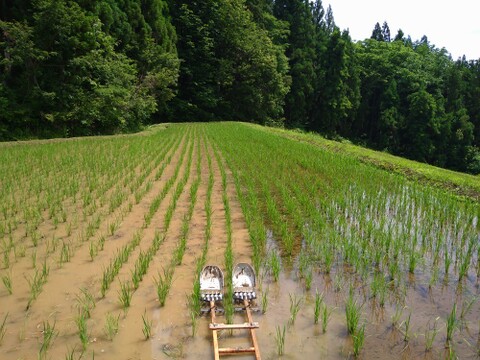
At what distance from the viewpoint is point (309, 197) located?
6934mm

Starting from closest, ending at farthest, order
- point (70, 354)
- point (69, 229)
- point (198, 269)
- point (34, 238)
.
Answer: point (70, 354) → point (198, 269) → point (34, 238) → point (69, 229)

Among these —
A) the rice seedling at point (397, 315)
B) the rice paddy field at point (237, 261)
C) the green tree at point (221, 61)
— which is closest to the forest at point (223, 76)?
the green tree at point (221, 61)

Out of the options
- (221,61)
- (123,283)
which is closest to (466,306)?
(123,283)

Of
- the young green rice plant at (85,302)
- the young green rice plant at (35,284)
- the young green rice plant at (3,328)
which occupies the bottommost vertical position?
the young green rice plant at (3,328)

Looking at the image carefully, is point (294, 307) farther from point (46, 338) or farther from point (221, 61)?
point (221, 61)

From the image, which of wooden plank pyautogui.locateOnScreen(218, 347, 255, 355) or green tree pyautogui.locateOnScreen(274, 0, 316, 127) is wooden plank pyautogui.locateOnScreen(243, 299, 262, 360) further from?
green tree pyautogui.locateOnScreen(274, 0, 316, 127)

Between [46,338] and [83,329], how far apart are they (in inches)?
10.0

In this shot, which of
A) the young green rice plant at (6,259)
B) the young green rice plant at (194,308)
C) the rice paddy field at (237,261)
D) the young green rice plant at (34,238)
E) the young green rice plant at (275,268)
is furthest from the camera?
the young green rice plant at (34,238)

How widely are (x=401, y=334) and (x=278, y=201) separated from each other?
3.84 m

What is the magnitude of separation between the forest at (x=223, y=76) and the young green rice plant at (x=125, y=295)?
1323 centimetres

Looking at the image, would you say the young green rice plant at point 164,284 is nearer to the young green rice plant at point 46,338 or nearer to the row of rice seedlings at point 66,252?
the young green rice plant at point 46,338

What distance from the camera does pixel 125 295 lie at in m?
3.34

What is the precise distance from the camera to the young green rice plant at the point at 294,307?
3180 millimetres

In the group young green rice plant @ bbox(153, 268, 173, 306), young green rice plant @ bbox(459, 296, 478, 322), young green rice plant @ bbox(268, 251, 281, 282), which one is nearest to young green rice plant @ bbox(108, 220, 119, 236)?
young green rice plant @ bbox(153, 268, 173, 306)
